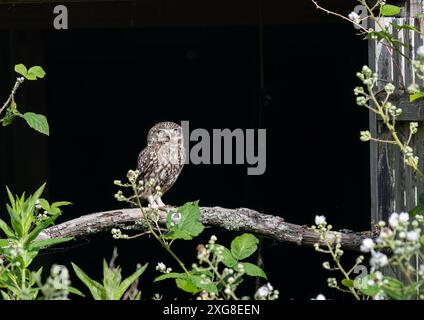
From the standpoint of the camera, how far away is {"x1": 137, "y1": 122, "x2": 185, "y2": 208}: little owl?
4.95 m

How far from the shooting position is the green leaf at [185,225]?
319 centimetres

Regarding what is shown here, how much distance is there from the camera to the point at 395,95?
4180 millimetres

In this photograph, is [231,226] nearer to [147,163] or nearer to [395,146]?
[395,146]

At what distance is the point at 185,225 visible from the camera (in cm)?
323

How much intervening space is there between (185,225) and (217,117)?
4401 millimetres

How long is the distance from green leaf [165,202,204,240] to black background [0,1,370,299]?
13.2 feet

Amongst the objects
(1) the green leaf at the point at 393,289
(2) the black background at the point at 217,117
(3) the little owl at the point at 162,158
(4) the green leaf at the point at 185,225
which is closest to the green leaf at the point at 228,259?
(4) the green leaf at the point at 185,225

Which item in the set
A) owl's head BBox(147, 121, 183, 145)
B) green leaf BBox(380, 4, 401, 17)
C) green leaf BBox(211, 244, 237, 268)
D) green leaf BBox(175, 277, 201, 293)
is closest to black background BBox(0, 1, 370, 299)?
owl's head BBox(147, 121, 183, 145)

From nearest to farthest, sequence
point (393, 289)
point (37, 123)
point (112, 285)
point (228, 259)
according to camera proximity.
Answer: point (393, 289) < point (112, 285) < point (228, 259) < point (37, 123)

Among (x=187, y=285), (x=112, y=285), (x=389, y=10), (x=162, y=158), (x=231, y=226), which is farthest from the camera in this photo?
(x=162, y=158)

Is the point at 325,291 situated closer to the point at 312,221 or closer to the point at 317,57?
the point at 312,221

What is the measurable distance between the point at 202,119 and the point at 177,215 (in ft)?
13.4

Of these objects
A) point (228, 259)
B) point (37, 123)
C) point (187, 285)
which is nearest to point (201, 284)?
point (187, 285)
